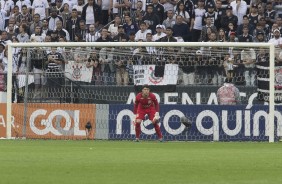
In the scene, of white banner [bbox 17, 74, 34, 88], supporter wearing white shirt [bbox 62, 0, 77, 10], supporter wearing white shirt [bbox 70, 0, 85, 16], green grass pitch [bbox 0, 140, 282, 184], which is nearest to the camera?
green grass pitch [bbox 0, 140, 282, 184]

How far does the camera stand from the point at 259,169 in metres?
15.0

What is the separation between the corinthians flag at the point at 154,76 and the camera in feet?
89.5

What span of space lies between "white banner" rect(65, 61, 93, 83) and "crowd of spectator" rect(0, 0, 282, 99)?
0.18 m

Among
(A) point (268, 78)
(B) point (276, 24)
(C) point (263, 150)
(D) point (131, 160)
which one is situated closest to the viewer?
(D) point (131, 160)

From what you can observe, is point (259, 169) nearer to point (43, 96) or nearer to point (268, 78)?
point (268, 78)

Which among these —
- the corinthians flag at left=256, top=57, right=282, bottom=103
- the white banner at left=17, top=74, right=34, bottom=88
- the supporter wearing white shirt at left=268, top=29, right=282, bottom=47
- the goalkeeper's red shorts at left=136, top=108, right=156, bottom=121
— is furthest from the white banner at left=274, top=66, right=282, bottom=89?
the white banner at left=17, top=74, right=34, bottom=88

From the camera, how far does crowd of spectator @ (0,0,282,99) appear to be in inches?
1068

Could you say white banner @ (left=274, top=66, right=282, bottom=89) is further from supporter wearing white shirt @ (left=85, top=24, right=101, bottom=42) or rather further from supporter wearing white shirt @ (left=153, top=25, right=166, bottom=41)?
supporter wearing white shirt @ (left=85, top=24, right=101, bottom=42)

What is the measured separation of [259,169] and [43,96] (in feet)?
44.8

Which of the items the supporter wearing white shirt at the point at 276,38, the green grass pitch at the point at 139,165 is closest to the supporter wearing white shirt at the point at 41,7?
the supporter wearing white shirt at the point at 276,38

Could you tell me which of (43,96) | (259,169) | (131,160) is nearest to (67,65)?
(43,96)

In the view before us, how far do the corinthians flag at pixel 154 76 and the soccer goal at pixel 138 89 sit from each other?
1.2 inches

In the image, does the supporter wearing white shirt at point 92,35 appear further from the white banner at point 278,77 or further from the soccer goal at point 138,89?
the white banner at point 278,77

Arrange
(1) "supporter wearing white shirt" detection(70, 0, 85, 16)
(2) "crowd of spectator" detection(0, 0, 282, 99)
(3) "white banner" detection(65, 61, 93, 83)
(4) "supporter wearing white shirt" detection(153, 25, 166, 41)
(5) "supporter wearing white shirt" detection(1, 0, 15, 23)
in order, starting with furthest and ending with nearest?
(5) "supporter wearing white shirt" detection(1, 0, 15, 23) < (1) "supporter wearing white shirt" detection(70, 0, 85, 16) < (4) "supporter wearing white shirt" detection(153, 25, 166, 41) < (3) "white banner" detection(65, 61, 93, 83) < (2) "crowd of spectator" detection(0, 0, 282, 99)
